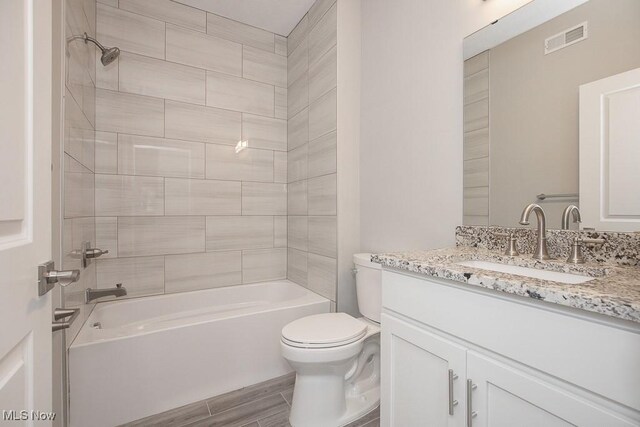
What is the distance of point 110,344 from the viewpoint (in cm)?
147

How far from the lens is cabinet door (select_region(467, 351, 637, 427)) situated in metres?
0.62

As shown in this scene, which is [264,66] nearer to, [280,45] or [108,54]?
[280,45]

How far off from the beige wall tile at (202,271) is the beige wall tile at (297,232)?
470mm

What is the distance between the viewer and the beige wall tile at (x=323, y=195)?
2.09 m

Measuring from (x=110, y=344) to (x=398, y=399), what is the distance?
1.42m

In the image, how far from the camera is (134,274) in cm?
213

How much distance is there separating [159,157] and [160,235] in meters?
0.60

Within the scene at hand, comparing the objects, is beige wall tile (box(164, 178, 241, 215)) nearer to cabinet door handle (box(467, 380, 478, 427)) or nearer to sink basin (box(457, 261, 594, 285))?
sink basin (box(457, 261, 594, 285))

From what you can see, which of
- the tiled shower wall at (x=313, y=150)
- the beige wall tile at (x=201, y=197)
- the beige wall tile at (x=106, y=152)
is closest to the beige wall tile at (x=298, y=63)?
the tiled shower wall at (x=313, y=150)

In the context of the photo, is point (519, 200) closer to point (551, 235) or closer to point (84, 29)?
point (551, 235)

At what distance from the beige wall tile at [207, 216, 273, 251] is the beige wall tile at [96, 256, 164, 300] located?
412 millimetres

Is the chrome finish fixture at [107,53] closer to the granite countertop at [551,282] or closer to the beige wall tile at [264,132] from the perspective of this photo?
the beige wall tile at [264,132]

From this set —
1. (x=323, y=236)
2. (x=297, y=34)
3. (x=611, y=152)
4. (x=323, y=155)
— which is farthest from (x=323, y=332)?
(x=297, y=34)

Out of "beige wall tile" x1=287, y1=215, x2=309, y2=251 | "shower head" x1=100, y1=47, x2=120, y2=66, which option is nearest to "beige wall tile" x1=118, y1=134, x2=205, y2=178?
"shower head" x1=100, y1=47, x2=120, y2=66
